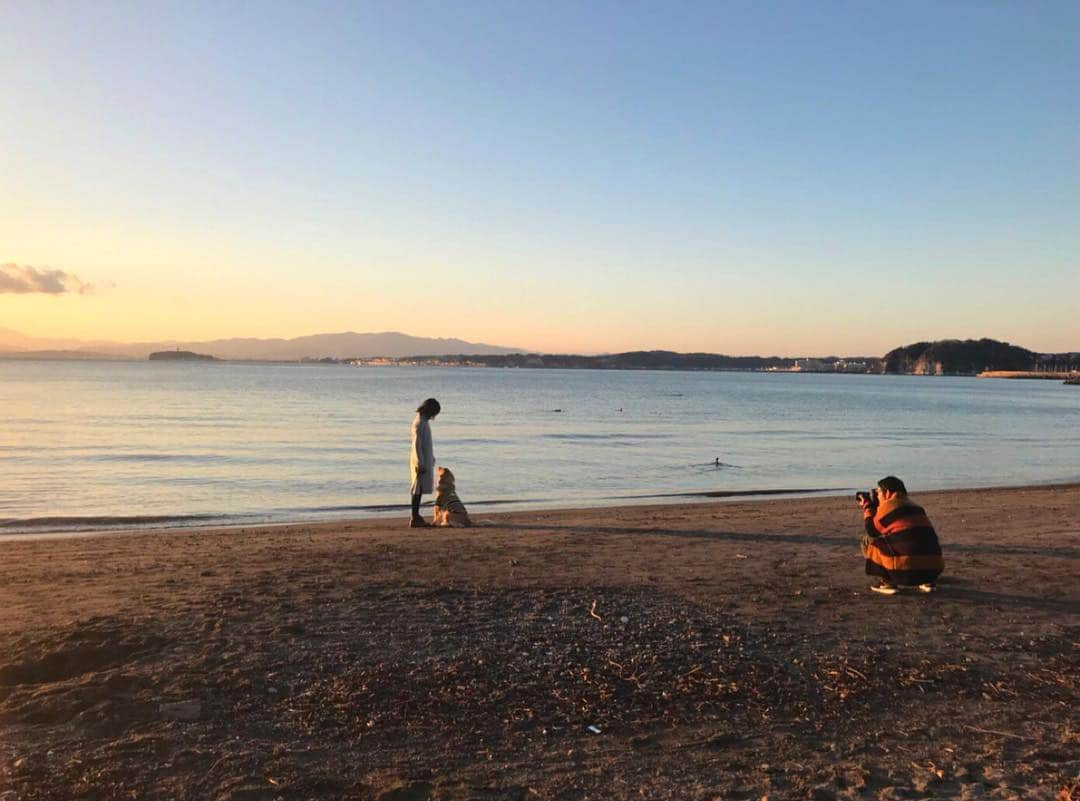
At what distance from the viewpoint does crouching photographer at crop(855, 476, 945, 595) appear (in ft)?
25.9

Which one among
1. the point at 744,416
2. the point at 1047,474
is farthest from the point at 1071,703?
the point at 744,416

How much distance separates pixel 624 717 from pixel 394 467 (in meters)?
20.7

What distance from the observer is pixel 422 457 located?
12.3 m

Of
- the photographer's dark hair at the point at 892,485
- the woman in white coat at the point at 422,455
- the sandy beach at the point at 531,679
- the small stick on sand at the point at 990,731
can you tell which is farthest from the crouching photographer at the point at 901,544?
the woman in white coat at the point at 422,455

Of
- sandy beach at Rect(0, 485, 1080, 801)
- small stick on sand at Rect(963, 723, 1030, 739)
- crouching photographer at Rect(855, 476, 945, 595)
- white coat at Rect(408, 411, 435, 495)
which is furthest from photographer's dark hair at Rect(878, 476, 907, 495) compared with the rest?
white coat at Rect(408, 411, 435, 495)

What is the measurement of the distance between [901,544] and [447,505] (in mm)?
7010

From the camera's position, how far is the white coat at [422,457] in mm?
12133

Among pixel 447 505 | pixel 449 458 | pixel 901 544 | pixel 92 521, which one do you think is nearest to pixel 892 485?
pixel 901 544

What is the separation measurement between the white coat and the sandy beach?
2.95 m

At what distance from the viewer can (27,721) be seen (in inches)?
185

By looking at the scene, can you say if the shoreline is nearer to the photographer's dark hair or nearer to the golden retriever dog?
the golden retriever dog

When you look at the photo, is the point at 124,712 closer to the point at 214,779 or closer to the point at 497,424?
the point at 214,779

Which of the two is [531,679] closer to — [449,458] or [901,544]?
[901,544]

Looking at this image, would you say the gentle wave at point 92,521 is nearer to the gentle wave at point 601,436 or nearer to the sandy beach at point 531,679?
the sandy beach at point 531,679
